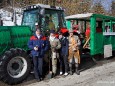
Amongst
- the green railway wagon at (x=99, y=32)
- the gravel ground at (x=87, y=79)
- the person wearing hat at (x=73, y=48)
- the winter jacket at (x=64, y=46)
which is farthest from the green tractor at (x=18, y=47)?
the green railway wagon at (x=99, y=32)

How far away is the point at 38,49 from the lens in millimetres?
8594

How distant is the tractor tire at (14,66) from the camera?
803cm

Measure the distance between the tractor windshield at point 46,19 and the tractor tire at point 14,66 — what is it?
1.59 metres

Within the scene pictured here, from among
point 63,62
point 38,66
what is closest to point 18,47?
point 38,66

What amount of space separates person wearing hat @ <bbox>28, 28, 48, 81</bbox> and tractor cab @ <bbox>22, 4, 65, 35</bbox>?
1.19 meters

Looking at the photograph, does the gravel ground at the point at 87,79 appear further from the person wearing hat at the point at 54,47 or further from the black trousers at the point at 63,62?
the person wearing hat at the point at 54,47

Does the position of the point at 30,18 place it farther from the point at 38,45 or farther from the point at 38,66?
the point at 38,66

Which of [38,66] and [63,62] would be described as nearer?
[38,66]

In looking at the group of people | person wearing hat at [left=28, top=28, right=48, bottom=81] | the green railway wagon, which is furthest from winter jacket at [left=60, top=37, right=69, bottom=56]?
the green railway wagon

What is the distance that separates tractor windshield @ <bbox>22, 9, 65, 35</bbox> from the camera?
387 inches

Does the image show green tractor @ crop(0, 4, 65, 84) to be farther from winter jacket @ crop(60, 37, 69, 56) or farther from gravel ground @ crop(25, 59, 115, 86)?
winter jacket @ crop(60, 37, 69, 56)

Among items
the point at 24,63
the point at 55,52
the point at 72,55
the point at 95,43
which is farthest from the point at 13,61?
the point at 95,43

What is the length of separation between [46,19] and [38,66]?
205 centimetres

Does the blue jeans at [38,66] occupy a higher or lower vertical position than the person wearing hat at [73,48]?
lower
